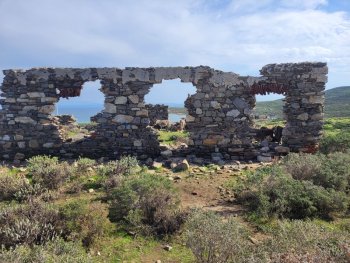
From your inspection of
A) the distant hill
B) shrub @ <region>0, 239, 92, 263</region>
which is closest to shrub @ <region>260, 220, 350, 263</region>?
shrub @ <region>0, 239, 92, 263</region>

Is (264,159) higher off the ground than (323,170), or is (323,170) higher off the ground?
(323,170)

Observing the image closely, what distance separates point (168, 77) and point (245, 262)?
25.9ft

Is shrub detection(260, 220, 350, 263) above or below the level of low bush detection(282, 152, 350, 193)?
below

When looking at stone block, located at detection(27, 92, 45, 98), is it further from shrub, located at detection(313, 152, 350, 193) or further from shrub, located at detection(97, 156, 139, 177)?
shrub, located at detection(313, 152, 350, 193)

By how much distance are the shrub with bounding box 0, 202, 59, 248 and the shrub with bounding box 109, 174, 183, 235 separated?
119 centimetres

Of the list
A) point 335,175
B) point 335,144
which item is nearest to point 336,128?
point 335,144

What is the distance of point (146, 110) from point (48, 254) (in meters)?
7.19

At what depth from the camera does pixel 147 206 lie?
668 cm

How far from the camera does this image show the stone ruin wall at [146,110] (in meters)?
11.5

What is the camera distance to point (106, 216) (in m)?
6.80

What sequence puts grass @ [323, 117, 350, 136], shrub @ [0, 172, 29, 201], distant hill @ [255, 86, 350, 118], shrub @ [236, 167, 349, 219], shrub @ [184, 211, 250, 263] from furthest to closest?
distant hill @ [255, 86, 350, 118]
grass @ [323, 117, 350, 136]
shrub @ [0, 172, 29, 201]
shrub @ [236, 167, 349, 219]
shrub @ [184, 211, 250, 263]

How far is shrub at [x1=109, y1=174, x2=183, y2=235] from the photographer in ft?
20.8

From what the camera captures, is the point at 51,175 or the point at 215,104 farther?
the point at 215,104

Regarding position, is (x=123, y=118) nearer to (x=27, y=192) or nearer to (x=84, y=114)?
(x=27, y=192)
